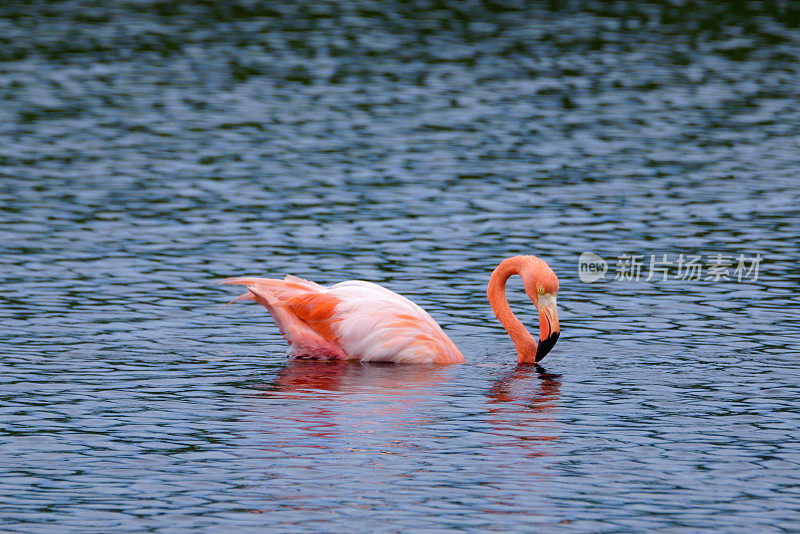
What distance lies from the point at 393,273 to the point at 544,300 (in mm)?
4088

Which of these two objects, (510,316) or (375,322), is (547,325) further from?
(375,322)

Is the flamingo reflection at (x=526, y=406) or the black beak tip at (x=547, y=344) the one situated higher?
the black beak tip at (x=547, y=344)

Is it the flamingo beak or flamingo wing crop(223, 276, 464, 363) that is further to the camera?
flamingo wing crop(223, 276, 464, 363)

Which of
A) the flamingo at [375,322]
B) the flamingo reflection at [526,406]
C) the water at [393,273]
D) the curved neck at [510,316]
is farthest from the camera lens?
the curved neck at [510,316]

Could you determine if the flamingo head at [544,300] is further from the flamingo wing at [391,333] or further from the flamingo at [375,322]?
the flamingo wing at [391,333]

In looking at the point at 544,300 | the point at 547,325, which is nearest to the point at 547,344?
the point at 547,325

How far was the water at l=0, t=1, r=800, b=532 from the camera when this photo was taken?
400 inches

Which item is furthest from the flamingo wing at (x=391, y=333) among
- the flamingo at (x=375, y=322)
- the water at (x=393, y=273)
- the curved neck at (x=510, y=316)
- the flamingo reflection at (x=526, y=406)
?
the flamingo reflection at (x=526, y=406)

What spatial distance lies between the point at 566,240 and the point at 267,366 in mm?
6923

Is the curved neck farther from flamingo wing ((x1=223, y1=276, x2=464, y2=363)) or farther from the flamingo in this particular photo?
flamingo wing ((x1=223, y1=276, x2=464, y2=363))

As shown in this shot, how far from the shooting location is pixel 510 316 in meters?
14.4

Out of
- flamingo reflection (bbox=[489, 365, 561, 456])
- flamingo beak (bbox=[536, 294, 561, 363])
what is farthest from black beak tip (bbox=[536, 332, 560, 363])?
flamingo reflection (bbox=[489, 365, 561, 456])

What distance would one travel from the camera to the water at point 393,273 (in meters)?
10.2

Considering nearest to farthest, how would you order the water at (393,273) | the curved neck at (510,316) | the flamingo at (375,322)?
the water at (393,273)
the flamingo at (375,322)
the curved neck at (510,316)
